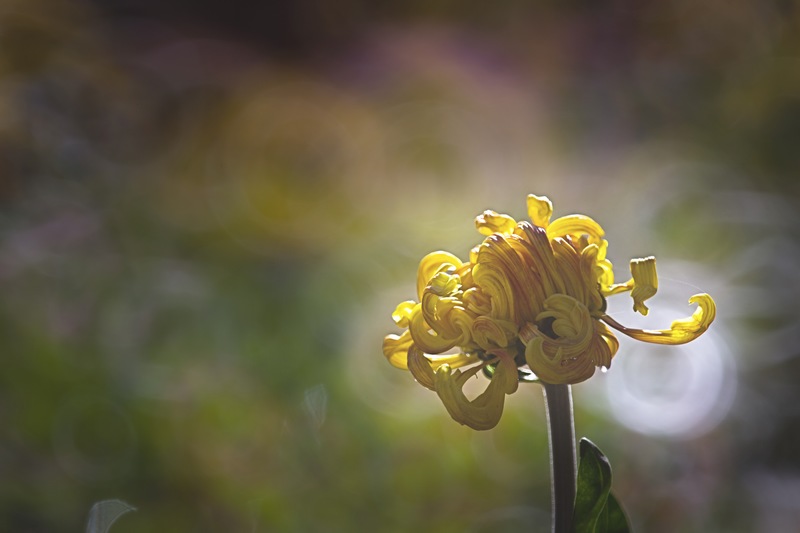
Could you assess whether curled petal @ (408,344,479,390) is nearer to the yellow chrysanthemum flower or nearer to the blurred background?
the yellow chrysanthemum flower

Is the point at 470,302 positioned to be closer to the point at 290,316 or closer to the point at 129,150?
the point at 290,316

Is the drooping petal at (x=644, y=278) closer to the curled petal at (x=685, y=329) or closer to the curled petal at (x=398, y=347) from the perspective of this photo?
the curled petal at (x=685, y=329)

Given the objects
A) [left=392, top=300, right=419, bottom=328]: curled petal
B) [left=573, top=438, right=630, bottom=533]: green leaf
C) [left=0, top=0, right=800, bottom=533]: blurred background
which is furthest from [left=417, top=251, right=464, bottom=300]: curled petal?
[left=0, top=0, right=800, bottom=533]: blurred background

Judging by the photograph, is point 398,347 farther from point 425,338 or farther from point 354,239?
point 354,239

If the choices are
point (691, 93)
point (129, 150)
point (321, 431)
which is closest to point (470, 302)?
point (321, 431)

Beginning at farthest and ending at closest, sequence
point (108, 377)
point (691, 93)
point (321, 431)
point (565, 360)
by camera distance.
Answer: point (691, 93) → point (108, 377) → point (321, 431) → point (565, 360)

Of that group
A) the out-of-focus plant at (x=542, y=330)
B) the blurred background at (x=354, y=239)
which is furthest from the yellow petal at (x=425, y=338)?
the blurred background at (x=354, y=239)
